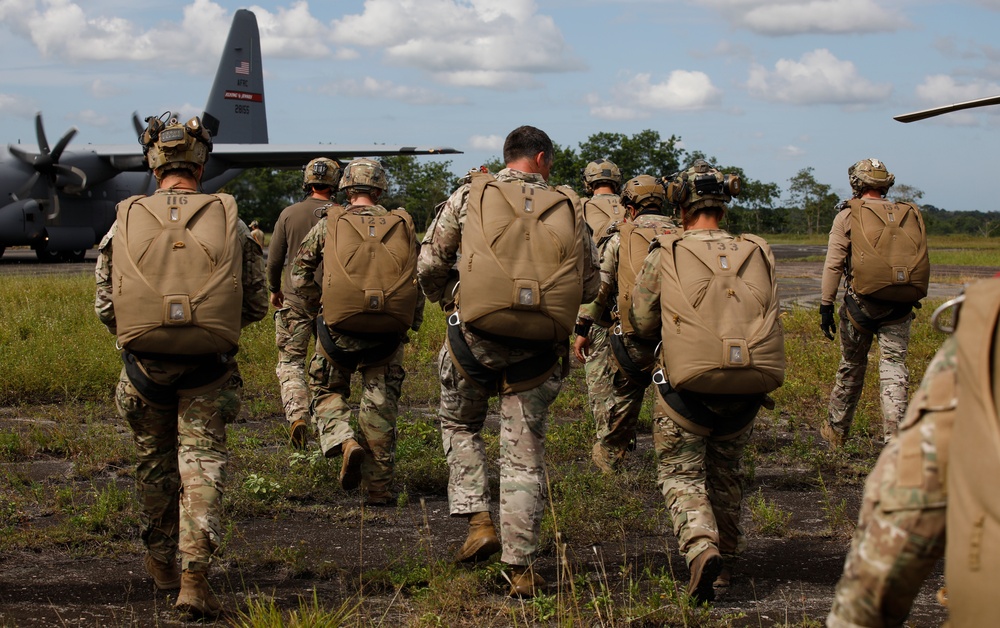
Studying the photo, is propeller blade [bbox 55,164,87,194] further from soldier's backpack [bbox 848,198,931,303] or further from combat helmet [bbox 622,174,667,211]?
soldier's backpack [bbox 848,198,931,303]

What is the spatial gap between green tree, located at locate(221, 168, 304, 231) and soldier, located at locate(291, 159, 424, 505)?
184ft

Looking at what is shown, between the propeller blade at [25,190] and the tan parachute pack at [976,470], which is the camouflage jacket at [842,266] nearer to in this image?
the tan parachute pack at [976,470]

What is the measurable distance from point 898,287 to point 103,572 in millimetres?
5523

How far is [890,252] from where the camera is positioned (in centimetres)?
728

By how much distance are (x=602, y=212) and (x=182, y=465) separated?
4420 mm

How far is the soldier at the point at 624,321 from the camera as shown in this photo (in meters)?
6.72

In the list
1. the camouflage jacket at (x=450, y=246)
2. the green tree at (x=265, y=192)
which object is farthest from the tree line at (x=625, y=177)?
the camouflage jacket at (x=450, y=246)

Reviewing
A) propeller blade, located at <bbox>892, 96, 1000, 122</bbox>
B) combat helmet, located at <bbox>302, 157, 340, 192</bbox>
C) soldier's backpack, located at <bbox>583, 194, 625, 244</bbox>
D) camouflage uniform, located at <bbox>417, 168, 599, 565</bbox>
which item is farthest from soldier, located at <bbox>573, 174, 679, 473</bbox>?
propeller blade, located at <bbox>892, 96, 1000, 122</bbox>

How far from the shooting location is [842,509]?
6.06 m

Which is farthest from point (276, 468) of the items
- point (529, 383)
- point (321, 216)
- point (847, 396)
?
point (847, 396)

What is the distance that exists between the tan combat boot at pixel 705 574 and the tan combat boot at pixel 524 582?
70 cm

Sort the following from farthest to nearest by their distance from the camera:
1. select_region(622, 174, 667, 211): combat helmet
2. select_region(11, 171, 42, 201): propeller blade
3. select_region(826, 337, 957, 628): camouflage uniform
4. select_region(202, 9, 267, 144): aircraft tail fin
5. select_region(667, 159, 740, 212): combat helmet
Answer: select_region(202, 9, 267, 144): aircraft tail fin, select_region(11, 171, 42, 201): propeller blade, select_region(622, 174, 667, 211): combat helmet, select_region(667, 159, 740, 212): combat helmet, select_region(826, 337, 957, 628): camouflage uniform

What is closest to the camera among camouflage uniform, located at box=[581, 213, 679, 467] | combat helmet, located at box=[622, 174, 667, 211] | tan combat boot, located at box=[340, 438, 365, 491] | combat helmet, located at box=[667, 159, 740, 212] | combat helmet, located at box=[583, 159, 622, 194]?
combat helmet, located at box=[667, 159, 740, 212]

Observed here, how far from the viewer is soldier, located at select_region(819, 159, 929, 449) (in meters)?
7.32
